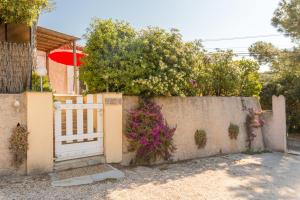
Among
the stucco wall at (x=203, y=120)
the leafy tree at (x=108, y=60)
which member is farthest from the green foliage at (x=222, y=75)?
the leafy tree at (x=108, y=60)

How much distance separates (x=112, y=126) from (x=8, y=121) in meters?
2.55

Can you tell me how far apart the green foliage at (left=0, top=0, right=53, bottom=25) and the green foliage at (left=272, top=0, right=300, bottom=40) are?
11005mm

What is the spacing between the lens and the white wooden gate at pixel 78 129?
649 centimetres

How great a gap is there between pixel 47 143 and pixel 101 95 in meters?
1.91

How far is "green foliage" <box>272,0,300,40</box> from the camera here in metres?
12.3

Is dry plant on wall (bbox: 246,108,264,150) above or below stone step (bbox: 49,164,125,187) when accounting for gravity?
above

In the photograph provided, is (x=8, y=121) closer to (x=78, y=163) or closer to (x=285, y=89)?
(x=78, y=163)

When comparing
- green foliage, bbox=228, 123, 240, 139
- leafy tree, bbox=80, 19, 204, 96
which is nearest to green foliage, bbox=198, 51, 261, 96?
green foliage, bbox=228, 123, 240, 139

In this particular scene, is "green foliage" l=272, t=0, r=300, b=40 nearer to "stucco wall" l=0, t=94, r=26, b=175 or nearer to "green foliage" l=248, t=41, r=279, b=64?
"green foliage" l=248, t=41, r=279, b=64

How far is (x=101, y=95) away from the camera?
7.24m

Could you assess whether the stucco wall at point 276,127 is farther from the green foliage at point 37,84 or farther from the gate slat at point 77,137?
the green foliage at point 37,84

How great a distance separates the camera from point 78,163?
6.66 m

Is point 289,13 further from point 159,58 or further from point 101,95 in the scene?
point 101,95

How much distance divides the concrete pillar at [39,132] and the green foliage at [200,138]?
193 inches
